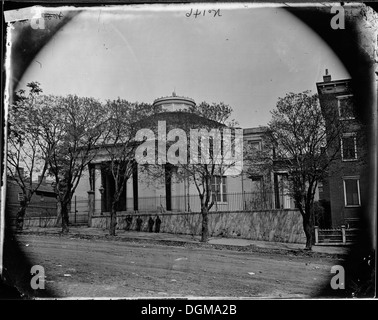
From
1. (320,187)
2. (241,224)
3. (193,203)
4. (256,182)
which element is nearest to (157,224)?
(193,203)

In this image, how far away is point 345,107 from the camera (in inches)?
111

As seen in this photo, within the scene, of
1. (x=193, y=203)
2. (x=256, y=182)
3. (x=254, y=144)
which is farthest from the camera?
(x=193, y=203)

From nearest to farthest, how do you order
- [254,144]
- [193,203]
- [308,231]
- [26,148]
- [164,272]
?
[164,272] < [26,148] < [254,144] < [308,231] < [193,203]

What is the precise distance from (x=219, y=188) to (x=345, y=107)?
108 cm

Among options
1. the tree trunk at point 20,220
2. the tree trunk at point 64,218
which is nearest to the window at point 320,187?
the tree trunk at point 64,218

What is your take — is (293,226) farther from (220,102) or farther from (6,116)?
(6,116)

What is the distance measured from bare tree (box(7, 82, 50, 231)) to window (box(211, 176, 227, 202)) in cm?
Result: 124

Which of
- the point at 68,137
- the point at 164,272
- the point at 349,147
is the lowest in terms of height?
the point at 164,272

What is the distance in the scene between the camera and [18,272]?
2.66 m

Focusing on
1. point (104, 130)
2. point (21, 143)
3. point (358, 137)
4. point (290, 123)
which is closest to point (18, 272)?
point (21, 143)

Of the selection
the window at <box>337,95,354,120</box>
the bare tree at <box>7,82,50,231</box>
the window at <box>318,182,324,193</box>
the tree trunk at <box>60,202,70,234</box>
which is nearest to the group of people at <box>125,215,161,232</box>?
the tree trunk at <box>60,202,70,234</box>

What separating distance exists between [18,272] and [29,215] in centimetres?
39

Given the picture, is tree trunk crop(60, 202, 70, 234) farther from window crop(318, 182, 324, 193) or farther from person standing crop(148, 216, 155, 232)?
window crop(318, 182, 324, 193)

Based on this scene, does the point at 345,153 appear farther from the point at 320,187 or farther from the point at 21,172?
the point at 21,172
